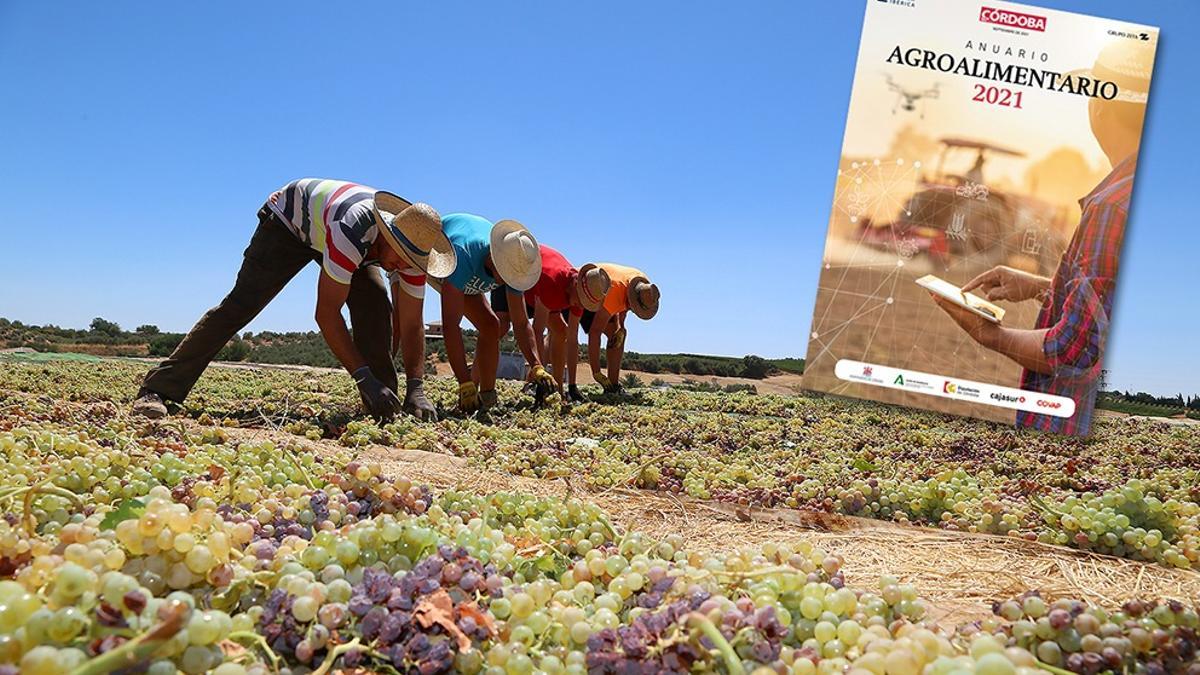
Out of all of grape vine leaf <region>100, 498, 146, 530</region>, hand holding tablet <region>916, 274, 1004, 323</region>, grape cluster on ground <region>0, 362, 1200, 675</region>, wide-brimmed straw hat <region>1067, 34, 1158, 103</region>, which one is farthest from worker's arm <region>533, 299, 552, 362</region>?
grape vine leaf <region>100, 498, 146, 530</region>

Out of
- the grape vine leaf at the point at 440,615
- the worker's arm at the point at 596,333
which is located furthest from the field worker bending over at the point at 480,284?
the grape vine leaf at the point at 440,615

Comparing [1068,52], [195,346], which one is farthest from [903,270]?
[195,346]

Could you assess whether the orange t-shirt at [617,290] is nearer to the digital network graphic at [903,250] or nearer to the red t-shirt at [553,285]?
the red t-shirt at [553,285]

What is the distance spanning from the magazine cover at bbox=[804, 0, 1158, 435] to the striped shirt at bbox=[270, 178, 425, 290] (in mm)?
4597

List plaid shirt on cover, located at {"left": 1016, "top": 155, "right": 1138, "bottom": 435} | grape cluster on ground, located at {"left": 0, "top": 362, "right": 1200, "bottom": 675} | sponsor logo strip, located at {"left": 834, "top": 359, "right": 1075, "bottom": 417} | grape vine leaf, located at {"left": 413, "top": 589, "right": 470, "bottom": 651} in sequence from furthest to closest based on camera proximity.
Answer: plaid shirt on cover, located at {"left": 1016, "top": 155, "right": 1138, "bottom": 435} < sponsor logo strip, located at {"left": 834, "top": 359, "right": 1075, "bottom": 417} < grape vine leaf, located at {"left": 413, "top": 589, "right": 470, "bottom": 651} < grape cluster on ground, located at {"left": 0, "top": 362, "right": 1200, "bottom": 675}

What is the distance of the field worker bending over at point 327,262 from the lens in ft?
15.1

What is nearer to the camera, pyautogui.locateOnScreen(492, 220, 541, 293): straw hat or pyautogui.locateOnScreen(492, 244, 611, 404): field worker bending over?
pyautogui.locateOnScreen(492, 220, 541, 293): straw hat

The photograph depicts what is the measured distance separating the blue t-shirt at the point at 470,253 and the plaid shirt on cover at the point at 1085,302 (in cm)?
503

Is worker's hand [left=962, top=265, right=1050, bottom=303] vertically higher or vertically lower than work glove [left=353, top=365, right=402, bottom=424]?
higher

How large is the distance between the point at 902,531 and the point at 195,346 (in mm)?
4259

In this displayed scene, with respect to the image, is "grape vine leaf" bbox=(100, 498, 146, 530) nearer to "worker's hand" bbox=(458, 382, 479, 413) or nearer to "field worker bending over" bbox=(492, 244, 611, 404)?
"worker's hand" bbox=(458, 382, 479, 413)

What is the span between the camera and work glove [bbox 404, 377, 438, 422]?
5102mm

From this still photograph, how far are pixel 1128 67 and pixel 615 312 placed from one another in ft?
17.4

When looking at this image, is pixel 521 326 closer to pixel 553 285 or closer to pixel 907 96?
pixel 553 285
